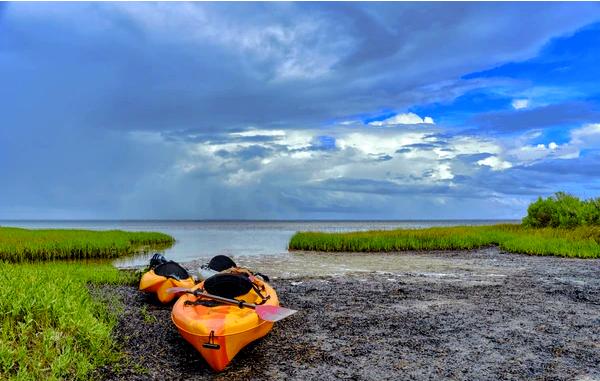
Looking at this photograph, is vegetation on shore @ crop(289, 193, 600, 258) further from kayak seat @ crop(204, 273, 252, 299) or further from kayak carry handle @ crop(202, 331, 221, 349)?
kayak carry handle @ crop(202, 331, 221, 349)

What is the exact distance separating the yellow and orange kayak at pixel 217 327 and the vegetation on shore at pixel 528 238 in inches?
767

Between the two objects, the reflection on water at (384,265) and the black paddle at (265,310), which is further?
the reflection on water at (384,265)

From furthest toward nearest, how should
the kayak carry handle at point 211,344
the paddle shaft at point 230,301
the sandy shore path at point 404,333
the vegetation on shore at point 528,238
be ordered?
1. the vegetation on shore at point 528,238
2. the paddle shaft at point 230,301
3. the sandy shore path at point 404,333
4. the kayak carry handle at point 211,344

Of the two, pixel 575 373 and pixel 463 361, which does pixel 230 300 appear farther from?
pixel 575 373

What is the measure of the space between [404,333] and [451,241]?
20.1 meters

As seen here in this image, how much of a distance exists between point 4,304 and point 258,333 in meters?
4.10

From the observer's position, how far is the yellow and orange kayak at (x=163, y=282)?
1138 centimetres

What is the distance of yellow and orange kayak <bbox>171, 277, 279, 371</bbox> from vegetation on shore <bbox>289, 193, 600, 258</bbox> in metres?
19.5

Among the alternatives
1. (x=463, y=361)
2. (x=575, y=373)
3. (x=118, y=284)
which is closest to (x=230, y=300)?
(x=463, y=361)

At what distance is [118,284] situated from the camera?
47.2 feet

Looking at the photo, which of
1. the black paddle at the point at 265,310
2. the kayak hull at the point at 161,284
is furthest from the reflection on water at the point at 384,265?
the black paddle at the point at 265,310

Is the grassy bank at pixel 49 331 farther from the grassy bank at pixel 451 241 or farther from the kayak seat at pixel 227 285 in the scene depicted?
the grassy bank at pixel 451 241

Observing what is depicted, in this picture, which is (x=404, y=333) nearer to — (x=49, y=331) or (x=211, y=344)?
(x=211, y=344)

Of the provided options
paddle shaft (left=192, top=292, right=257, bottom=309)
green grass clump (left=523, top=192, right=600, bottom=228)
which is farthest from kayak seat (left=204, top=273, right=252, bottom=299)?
green grass clump (left=523, top=192, right=600, bottom=228)
